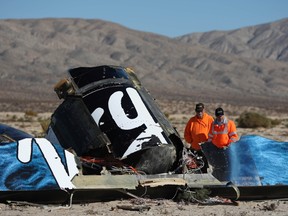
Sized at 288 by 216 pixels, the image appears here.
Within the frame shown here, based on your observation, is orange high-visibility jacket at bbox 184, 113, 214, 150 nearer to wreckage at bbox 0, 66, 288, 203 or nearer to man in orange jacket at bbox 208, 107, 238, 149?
man in orange jacket at bbox 208, 107, 238, 149

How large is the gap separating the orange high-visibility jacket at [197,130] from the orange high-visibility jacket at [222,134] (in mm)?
715

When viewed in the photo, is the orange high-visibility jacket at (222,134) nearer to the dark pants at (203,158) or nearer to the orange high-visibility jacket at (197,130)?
the dark pants at (203,158)

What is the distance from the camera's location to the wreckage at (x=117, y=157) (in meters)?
8.57

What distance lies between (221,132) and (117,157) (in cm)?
200

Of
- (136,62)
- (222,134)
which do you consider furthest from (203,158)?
(136,62)

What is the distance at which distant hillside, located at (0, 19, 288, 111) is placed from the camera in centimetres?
12488

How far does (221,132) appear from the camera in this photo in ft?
34.6

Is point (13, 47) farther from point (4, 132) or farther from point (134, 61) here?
point (4, 132)

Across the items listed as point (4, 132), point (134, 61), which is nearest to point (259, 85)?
point (134, 61)

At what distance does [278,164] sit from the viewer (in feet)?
32.7

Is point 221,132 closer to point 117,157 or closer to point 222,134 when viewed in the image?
point 222,134

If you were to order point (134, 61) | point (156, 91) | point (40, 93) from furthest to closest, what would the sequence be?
point (134, 61) < point (156, 91) < point (40, 93)

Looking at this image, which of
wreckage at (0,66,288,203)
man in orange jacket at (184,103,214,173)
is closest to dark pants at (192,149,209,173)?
wreckage at (0,66,288,203)

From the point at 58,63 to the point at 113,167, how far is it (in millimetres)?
126665
